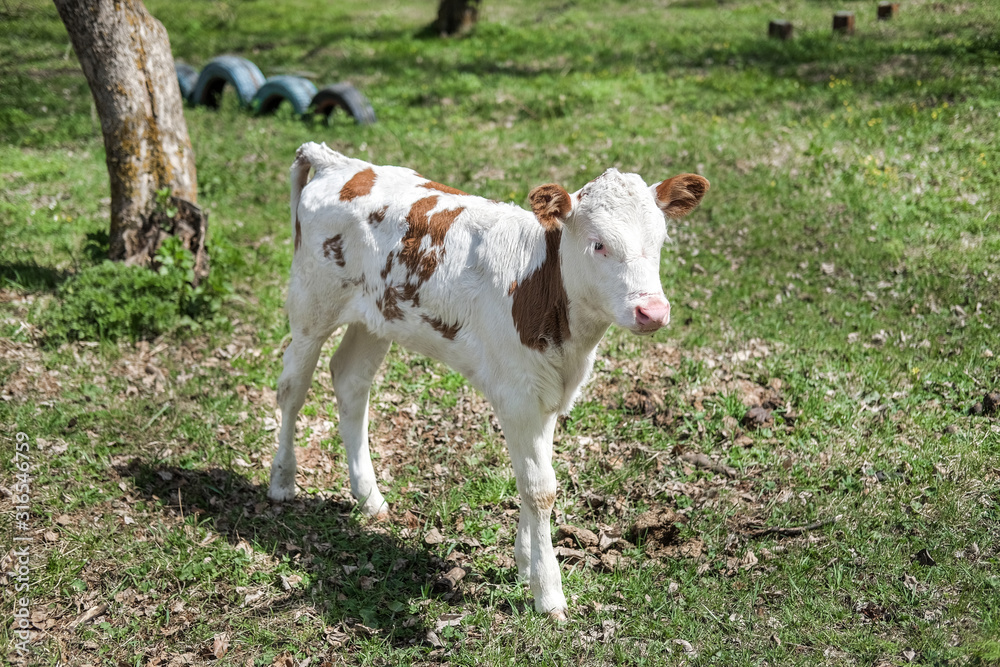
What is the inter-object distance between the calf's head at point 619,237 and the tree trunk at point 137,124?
4527 mm

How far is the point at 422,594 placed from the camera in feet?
14.8

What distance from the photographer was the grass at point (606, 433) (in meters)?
4.20

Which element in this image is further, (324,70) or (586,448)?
(324,70)

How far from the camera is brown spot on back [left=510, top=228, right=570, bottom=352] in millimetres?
3938

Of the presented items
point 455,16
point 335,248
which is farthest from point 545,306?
point 455,16

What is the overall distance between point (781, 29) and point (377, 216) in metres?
13.2

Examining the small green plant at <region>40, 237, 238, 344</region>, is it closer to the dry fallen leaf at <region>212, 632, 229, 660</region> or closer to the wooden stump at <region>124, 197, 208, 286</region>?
the wooden stump at <region>124, 197, 208, 286</region>

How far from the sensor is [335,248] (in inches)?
185

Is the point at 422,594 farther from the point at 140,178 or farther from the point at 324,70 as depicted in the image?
the point at 324,70

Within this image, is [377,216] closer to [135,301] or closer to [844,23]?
[135,301]

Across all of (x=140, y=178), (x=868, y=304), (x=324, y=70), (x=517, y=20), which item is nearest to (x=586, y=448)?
(x=868, y=304)

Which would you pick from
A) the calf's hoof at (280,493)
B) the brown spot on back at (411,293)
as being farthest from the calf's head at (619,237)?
the calf's hoof at (280,493)

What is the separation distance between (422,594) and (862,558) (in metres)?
2.60

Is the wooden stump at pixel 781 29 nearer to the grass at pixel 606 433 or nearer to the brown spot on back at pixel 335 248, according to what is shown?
the grass at pixel 606 433
